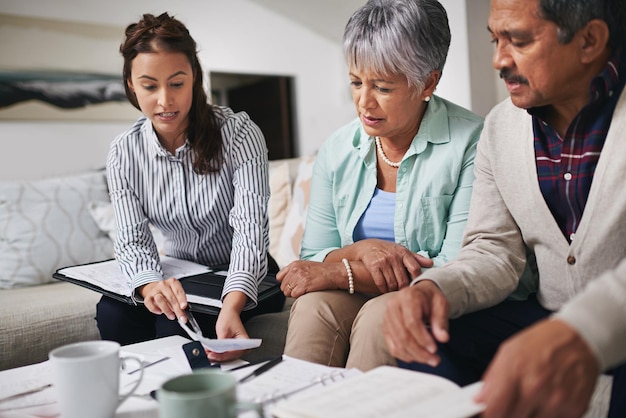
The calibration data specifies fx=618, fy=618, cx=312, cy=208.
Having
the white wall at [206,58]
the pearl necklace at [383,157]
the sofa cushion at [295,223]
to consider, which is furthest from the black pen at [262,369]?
the white wall at [206,58]

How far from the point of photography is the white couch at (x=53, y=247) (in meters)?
1.97

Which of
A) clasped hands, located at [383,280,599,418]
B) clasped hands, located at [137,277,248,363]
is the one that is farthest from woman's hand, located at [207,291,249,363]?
clasped hands, located at [383,280,599,418]

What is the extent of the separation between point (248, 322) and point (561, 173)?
89 cm

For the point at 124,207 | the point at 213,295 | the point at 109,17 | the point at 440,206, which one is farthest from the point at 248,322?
the point at 109,17

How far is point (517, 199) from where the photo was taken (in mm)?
1179

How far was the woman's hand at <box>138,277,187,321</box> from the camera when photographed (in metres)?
1.37

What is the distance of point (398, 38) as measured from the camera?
136cm

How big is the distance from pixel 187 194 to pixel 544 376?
1.18m

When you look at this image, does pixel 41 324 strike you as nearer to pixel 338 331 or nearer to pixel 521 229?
pixel 338 331

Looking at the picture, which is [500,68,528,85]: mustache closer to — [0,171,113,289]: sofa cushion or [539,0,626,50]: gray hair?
[539,0,626,50]: gray hair

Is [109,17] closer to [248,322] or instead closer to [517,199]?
[248,322]

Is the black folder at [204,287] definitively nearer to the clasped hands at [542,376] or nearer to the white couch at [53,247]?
the white couch at [53,247]

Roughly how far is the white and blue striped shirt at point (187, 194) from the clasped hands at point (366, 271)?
0.65ft

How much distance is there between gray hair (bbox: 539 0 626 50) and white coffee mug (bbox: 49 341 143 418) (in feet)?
2.80
